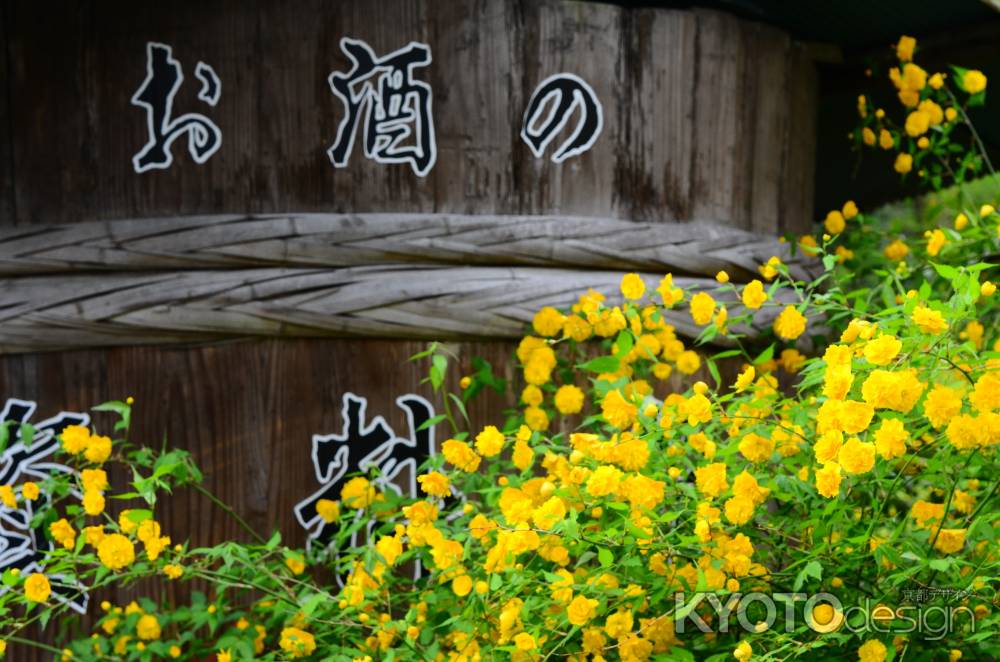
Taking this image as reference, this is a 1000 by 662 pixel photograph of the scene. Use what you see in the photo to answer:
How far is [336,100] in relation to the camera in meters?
2.82

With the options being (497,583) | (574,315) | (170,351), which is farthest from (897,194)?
(497,583)

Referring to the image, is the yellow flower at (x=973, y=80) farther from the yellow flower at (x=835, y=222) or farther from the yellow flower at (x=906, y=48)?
the yellow flower at (x=835, y=222)

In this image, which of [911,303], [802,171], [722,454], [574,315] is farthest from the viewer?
[802,171]

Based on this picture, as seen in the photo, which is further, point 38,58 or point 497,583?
point 38,58

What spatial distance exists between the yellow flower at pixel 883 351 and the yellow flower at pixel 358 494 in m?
1.20

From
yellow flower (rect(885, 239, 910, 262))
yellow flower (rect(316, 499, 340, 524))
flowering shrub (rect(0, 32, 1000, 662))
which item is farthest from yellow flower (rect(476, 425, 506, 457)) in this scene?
yellow flower (rect(885, 239, 910, 262))

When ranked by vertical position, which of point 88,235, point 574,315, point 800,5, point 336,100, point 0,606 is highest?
point 800,5

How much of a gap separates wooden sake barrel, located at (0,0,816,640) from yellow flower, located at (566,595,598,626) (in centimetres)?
107

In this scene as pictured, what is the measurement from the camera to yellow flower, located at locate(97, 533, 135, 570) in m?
2.23

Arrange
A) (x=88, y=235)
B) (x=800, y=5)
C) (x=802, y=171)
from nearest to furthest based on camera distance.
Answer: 1. (x=88, y=235)
2. (x=800, y=5)
3. (x=802, y=171)

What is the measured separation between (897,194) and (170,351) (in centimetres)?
321

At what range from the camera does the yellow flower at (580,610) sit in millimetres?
1738

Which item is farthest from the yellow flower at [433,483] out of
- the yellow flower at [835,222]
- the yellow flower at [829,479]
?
the yellow flower at [835,222]

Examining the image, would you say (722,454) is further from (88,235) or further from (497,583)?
(88,235)
